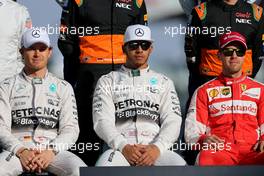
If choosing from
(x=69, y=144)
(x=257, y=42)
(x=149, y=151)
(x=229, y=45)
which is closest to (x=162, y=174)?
(x=149, y=151)

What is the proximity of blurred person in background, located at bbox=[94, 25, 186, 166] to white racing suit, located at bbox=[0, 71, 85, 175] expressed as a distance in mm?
177

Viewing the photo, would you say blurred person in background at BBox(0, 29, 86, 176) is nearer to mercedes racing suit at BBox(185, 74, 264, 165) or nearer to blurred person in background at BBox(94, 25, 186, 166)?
blurred person in background at BBox(94, 25, 186, 166)

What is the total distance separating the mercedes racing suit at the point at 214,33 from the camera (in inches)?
211

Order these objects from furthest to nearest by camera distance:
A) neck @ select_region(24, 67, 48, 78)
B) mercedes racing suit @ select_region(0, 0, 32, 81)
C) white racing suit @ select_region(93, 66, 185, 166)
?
mercedes racing suit @ select_region(0, 0, 32, 81), neck @ select_region(24, 67, 48, 78), white racing suit @ select_region(93, 66, 185, 166)

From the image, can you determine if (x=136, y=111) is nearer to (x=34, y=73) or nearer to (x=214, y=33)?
(x=34, y=73)

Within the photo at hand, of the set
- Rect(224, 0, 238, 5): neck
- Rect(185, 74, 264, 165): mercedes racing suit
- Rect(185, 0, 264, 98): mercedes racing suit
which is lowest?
Rect(185, 74, 264, 165): mercedes racing suit

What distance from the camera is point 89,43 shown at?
529cm

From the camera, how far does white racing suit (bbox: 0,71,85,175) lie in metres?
4.81

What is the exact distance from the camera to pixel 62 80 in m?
5.09

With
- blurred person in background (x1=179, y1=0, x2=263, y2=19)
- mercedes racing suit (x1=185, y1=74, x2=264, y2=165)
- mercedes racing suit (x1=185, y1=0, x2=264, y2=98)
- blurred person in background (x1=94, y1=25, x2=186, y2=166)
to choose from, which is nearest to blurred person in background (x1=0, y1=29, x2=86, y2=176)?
blurred person in background (x1=94, y1=25, x2=186, y2=166)

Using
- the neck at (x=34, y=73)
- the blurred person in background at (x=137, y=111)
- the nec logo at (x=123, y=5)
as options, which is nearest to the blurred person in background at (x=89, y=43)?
the nec logo at (x=123, y=5)

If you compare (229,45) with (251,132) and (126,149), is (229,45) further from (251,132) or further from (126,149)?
(126,149)

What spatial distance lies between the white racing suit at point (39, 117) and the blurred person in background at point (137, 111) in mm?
177

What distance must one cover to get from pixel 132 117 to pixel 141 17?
2.51ft
